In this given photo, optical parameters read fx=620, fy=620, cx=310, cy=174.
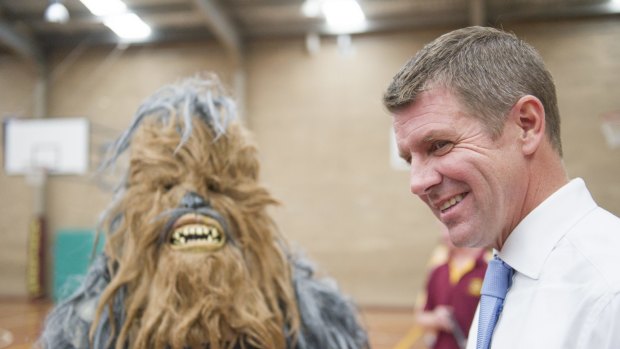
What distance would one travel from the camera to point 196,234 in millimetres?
1764

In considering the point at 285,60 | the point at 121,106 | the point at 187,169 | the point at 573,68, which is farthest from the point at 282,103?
the point at 187,169

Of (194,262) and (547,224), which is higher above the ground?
(547,224)

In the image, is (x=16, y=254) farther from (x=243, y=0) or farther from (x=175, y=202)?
(x=175, y=202)

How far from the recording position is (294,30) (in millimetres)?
9516

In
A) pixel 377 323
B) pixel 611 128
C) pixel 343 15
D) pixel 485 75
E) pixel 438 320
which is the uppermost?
pixel 343 15

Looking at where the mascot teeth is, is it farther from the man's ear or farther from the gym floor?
the gym floor

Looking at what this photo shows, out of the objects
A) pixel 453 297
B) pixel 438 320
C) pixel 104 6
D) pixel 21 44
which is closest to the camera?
pixel 438 320

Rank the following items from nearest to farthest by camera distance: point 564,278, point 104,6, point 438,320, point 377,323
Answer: point 564,278 → point 438,320 → point 104,6 → point 377,323

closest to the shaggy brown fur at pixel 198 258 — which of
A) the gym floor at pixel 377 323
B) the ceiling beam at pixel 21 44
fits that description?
the gym floor at pixel 377 323

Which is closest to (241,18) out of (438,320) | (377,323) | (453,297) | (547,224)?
(377,323)

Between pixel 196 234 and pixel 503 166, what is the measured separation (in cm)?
102

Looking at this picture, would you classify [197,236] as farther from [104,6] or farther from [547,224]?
[104,6]

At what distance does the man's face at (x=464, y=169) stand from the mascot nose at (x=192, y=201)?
2.87ft

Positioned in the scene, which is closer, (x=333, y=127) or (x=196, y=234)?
(x=196, y=234)
